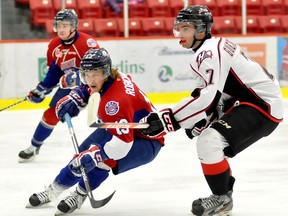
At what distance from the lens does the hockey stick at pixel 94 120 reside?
3434mm

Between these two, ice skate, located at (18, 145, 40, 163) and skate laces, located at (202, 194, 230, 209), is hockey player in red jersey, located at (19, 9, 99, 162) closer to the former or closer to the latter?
ice skate, located at (18, 145, 40, 163)

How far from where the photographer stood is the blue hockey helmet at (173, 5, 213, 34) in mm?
3623

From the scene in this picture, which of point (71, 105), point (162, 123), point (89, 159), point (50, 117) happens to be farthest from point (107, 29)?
point (162, 123)

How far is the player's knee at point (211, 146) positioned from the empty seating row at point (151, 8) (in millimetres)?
5247

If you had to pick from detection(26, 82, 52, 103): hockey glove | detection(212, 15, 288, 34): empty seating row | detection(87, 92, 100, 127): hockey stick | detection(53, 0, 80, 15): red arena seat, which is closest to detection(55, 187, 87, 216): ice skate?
detection(87, 92, 100, 127): hockey stick

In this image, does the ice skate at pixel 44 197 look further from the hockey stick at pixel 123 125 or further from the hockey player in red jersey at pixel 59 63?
the hockey player in red jersey at pixel 59 63

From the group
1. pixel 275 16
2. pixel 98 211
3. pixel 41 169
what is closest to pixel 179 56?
pixel 275 16

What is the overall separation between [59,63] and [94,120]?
6.73ft

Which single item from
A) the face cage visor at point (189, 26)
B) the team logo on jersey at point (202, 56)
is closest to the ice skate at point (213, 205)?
the team logo on jersey at point (202, 56)

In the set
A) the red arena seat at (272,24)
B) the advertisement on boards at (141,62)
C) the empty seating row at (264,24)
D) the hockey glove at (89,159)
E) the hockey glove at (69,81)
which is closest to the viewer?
the hockey glove at (89,159)

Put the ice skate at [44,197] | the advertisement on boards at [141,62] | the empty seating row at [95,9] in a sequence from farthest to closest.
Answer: the empty seating row at [95,9] < the advertisement on boards at [141,62] < the ice skate at [44,197]

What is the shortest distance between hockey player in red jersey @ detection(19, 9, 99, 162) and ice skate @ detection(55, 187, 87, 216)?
154cm

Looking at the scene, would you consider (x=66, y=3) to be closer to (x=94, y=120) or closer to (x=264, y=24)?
(x=264, y=24)

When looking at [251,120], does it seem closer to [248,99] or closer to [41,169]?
[248,99]
